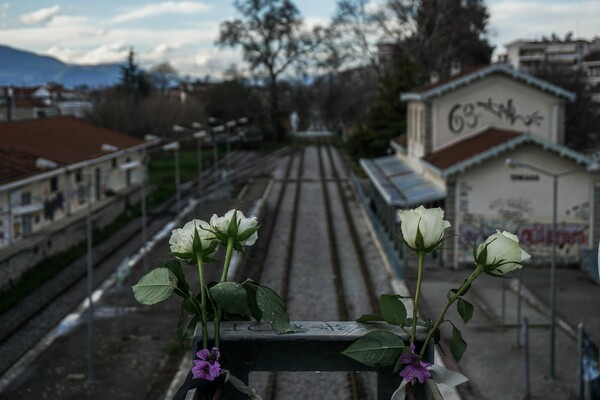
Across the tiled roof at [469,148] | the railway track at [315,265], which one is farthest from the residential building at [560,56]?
the railway track at [315,265]

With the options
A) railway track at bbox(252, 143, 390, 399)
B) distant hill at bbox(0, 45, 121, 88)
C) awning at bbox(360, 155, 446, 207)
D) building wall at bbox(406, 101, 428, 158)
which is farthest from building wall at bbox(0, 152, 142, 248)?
building wall at bbox(406, 101, 428, 158)

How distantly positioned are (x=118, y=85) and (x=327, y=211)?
38.3 meters

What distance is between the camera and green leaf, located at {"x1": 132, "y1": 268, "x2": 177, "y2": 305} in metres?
3.30

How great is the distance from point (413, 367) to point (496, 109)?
1064 inches

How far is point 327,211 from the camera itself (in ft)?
123

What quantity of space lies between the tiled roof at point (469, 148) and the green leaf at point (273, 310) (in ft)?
73.5

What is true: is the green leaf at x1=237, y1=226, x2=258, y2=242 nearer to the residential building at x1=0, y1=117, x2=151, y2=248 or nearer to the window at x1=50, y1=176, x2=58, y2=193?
the residential building at x1=0, y1=117, x2=151, y2=248

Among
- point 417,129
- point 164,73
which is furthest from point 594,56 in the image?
point 164,73

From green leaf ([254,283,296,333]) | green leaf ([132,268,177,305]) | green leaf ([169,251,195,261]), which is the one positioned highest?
green leaf ([169,251,195,261])

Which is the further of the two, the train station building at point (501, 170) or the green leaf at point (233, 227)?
the train station building at point (501, 170)

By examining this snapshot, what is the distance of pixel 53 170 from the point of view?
30.1m

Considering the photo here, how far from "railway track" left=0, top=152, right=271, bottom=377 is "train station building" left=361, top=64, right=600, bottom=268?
9629mm

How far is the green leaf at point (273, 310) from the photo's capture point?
10.9ft

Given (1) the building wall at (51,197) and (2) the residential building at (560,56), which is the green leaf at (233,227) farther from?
(2) the residential building at (560,56)
